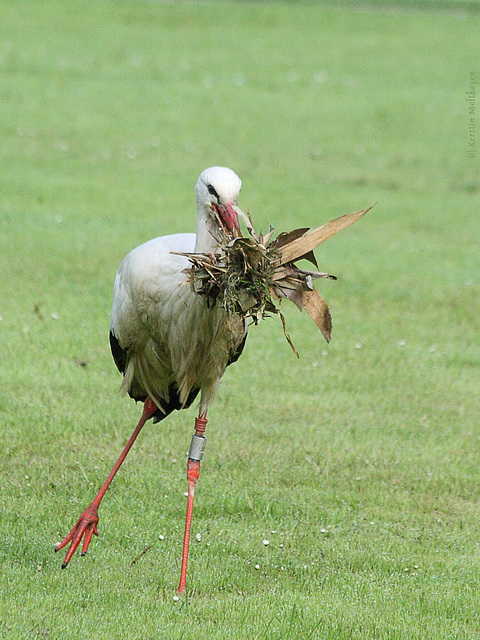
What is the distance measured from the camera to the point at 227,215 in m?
4.60

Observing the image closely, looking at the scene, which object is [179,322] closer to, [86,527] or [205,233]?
[205,233]

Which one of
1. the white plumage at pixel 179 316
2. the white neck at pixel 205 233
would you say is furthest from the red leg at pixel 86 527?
the white neck at pixel 205 233

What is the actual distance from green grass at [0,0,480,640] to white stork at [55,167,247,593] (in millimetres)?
381

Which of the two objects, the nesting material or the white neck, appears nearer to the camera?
the nesting material

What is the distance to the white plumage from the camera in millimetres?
4672

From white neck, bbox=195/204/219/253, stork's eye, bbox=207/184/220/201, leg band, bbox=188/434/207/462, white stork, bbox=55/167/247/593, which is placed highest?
stork's eye, bbox=207/184/220/201

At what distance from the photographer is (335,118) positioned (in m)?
18.1

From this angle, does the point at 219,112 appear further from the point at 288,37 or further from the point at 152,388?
the point at 152,388

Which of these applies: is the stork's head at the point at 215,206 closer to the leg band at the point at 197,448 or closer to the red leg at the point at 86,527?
the leg band at the point at 197,448

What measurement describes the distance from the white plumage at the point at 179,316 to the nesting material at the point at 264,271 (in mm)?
294

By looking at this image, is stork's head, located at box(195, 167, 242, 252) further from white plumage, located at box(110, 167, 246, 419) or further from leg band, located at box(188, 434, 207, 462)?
leg band, located at box(188, 434, 207, 462)

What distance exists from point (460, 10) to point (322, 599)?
28.2 m

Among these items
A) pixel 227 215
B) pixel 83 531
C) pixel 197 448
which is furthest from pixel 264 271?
pixel 83 531

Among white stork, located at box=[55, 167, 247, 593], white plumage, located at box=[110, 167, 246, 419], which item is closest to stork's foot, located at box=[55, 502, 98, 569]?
white stork, located at box=[55, 167, 247, 593]
